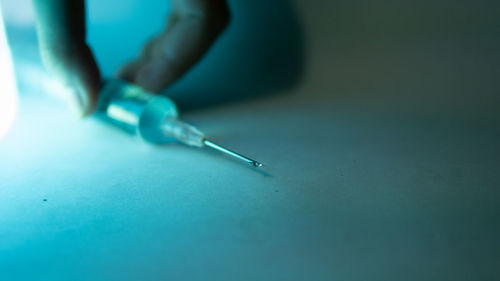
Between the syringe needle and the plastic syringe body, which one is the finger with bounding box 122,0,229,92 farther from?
the syringe needle

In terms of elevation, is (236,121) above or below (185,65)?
below

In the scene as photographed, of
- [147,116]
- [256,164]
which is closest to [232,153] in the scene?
[256,164]

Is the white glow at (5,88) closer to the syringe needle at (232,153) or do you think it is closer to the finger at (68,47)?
the finger at (68,47)

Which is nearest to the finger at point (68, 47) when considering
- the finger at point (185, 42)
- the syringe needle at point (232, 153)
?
the finger at point (185, 42)

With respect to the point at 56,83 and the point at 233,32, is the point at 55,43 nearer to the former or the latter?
the point at 56,83

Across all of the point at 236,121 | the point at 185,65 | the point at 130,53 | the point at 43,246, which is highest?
the point at 130,53

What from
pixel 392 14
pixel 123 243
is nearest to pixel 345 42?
pixel 392 14

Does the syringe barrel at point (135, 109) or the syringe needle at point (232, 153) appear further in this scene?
the syringe barrel at point (135, 109)

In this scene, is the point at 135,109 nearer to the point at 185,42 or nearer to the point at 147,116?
the point at 147,116
